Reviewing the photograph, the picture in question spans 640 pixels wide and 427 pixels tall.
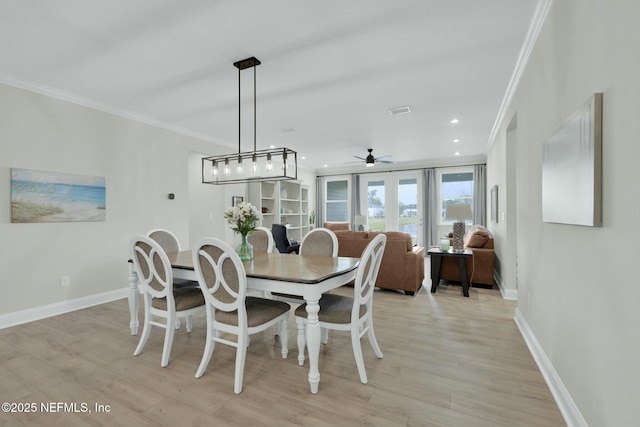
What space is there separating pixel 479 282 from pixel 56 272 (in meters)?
5.67

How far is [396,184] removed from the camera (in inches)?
340

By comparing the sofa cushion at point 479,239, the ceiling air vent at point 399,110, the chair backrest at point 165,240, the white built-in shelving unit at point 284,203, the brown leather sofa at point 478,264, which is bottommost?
the brown leather sofa at point 478,264

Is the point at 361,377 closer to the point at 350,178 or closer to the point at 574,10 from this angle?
the point at 574,10

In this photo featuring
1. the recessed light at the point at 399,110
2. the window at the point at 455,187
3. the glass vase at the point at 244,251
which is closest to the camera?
the glass vase at the point at 244,251

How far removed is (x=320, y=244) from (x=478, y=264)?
112 inches

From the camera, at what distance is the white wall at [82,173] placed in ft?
10.4

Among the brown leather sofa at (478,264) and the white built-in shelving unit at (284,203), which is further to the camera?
the white built-in shelving unit at (284,203)

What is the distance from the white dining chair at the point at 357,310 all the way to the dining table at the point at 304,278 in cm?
17

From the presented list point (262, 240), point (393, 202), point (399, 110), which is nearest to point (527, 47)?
point (399, 110)

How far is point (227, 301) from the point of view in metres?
2.12

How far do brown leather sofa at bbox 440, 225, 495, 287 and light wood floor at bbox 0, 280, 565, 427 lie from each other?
60.1 inches

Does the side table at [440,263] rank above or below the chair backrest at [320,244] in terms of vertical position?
below

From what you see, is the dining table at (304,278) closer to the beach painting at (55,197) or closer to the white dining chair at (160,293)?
the white dining chair at (160,293)

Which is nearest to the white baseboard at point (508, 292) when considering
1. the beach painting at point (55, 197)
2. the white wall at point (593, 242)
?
the white wall at point (593, 242)
